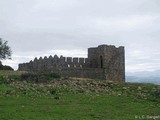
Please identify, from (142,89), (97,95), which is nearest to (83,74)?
(142,89)

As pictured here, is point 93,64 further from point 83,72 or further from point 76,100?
point 76,100

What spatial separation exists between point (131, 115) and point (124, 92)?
1180cm

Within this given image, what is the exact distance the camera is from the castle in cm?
5578

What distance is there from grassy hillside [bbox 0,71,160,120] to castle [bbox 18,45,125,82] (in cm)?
1435

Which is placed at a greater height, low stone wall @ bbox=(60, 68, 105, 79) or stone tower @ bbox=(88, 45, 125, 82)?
stone tower @ bbox=(88, 45, 125, 82)

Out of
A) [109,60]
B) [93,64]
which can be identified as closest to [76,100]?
[109,60]

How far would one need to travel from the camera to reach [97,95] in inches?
1293

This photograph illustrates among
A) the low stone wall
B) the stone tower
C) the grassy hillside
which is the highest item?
the stone tower

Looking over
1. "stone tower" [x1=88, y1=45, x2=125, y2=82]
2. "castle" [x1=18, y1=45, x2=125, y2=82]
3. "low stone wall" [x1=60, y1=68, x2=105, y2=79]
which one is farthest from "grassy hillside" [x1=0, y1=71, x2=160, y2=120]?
"stone tower" [x1=88, y1=45, x2=125, y2=82]

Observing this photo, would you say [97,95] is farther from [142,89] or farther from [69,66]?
[69,66]

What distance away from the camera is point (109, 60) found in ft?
194

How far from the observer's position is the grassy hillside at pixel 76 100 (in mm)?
23547

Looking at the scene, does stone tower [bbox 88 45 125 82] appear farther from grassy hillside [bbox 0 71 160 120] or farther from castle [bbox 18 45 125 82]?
grassy hillside [bbox 0 71 160 120]

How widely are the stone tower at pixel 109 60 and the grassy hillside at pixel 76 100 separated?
18582 mm
